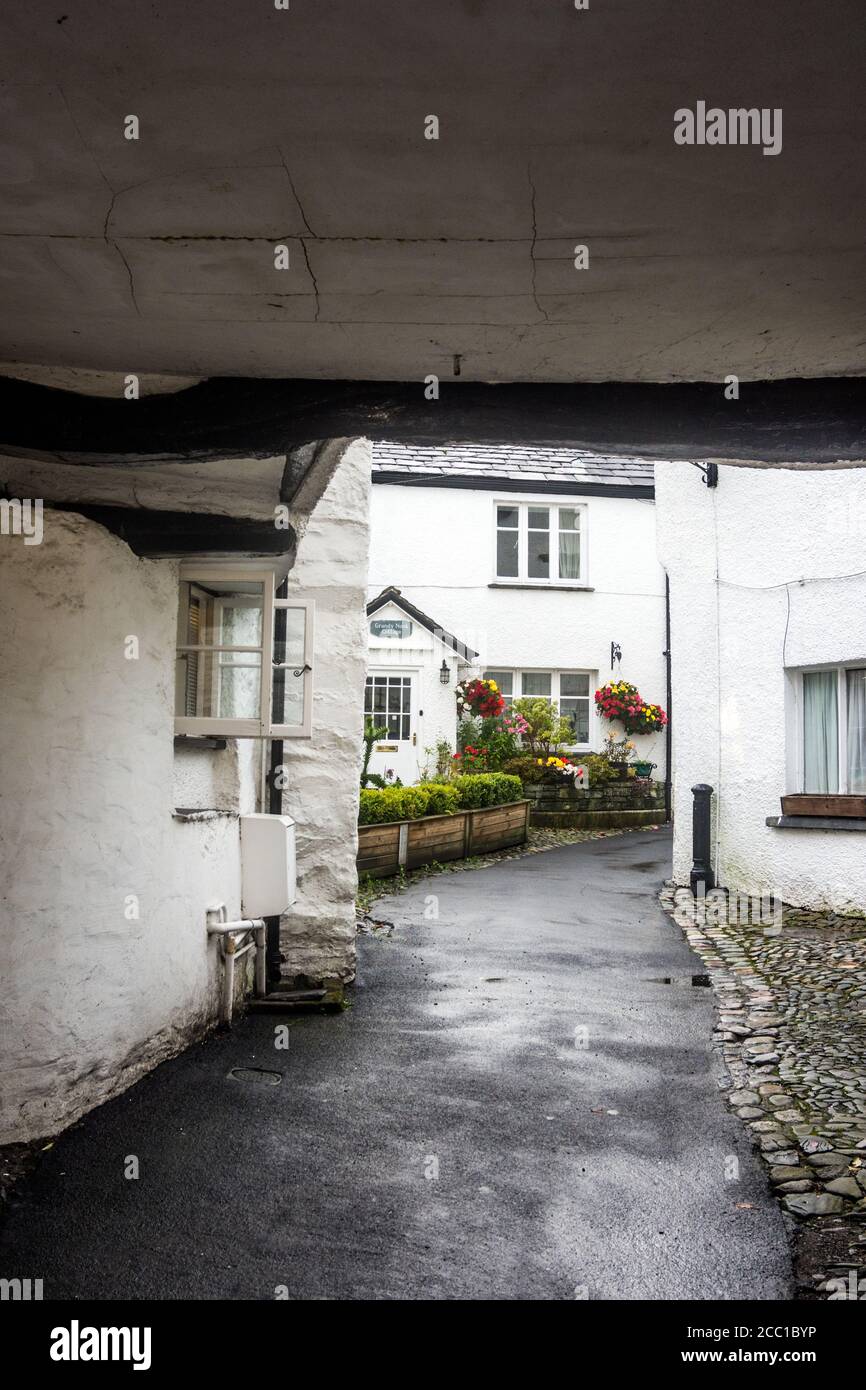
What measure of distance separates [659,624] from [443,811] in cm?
876

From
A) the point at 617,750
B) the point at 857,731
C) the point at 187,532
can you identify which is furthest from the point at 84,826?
the point at 617,750

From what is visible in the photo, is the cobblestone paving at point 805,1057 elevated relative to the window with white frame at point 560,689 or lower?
lower

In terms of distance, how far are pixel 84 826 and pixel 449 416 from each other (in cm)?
253

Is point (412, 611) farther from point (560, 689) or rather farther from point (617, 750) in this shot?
point (617, 750)

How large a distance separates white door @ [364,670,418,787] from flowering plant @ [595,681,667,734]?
4.01 metres

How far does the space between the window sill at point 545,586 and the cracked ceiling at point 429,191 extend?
55.2ft

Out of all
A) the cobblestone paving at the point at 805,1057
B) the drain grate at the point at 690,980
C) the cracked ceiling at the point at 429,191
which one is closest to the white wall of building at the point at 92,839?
the cracked ceiling at the point at 429,191

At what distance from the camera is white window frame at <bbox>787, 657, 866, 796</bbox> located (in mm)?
10156

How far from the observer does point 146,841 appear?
5.18 m

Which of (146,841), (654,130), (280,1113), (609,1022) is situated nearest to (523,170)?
(654,130)

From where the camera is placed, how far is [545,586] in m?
20.6

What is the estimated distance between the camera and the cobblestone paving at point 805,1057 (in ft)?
12.4

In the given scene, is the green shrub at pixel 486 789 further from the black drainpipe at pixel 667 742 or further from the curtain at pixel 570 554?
the curtain at pixel 570 554

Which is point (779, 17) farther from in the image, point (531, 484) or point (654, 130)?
point (531, 484)
